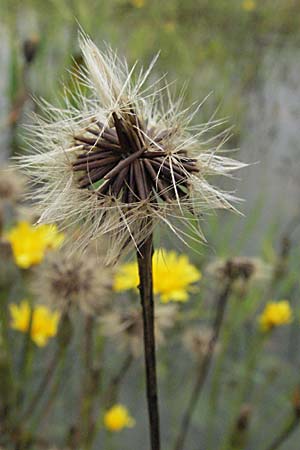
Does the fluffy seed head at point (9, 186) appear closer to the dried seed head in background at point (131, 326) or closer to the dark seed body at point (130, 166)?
the dried seed head in background at point (131, 326)

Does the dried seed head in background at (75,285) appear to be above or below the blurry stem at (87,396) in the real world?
above

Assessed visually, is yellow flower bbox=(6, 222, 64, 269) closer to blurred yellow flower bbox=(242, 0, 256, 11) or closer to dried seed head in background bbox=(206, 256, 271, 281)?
dried seed head in background bbox=(206, 256, 271, 281)

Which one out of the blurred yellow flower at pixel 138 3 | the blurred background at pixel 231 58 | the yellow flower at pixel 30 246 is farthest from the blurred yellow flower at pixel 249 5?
the yellow flower at pixel 30 246

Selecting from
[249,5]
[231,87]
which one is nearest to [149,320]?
[231,87]

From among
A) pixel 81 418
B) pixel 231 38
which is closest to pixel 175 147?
pixel 81 418

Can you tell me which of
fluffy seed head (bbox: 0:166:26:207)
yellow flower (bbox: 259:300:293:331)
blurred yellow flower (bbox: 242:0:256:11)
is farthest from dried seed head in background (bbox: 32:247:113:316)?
blurred yellow flower (bbox: 242:0:256:11)

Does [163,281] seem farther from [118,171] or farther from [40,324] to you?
[118,171]


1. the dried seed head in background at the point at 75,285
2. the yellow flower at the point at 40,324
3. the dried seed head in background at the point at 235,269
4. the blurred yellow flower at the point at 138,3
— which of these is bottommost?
the yellow flower at the point at 40,324
